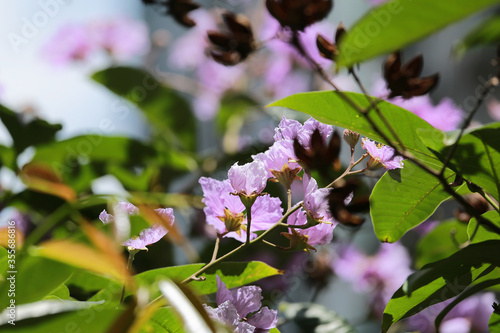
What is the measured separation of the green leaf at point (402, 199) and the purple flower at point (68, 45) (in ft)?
3.86

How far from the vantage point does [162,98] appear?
123 centimetres

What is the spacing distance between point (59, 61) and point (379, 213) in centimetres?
122

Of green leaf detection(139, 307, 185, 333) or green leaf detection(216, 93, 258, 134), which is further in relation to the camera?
green leaf detection(216, 93, 258, 134)

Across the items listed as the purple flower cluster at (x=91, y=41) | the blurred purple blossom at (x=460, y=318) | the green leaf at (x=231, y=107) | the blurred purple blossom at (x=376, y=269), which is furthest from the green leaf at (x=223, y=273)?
the purple flower cluster at (x=91, y=41)

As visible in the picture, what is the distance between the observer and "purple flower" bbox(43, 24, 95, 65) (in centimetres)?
143

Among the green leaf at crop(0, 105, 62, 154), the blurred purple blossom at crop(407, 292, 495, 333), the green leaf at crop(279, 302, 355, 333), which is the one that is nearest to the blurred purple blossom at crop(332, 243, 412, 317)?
the blurred purple blossom at crop(407, 292, 495, 333)

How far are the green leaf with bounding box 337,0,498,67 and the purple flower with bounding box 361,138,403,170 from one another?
0.15 metres

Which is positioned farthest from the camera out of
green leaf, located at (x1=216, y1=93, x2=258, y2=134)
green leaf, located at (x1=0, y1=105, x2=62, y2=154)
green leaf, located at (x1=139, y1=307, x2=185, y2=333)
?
green leaf, located at (x1=216, y1=93, x2=258, y2=134)

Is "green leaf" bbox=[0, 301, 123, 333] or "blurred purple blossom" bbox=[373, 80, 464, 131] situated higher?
"green leaf" bbox=[0, 301, 123, 333]

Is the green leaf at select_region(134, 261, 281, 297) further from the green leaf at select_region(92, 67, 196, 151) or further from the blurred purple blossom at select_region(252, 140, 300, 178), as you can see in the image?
the green leaf at select_region(92, 67, 196, 151)

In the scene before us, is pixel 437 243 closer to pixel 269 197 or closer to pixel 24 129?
pixel 269 197

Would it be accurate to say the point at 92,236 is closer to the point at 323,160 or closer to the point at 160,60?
the point at 323,160

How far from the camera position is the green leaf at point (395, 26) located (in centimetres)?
29

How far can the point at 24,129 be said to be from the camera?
848mm
